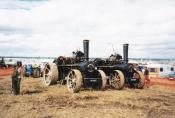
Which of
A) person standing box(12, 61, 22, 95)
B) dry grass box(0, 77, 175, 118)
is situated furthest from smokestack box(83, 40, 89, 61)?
person standing box(12, 61, 22, 95)

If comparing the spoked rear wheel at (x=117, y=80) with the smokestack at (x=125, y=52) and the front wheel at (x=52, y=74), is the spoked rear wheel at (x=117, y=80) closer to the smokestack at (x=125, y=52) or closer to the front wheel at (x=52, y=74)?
the smokestack at (x=125, y=52)

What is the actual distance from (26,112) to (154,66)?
34.5m

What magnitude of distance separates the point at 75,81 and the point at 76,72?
52 cm

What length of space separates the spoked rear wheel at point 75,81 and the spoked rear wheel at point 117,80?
2895mm

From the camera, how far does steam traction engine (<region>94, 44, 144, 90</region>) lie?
2073 centimetres

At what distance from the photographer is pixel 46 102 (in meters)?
14.3

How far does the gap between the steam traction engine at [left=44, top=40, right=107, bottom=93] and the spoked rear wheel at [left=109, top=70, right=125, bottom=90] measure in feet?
3.62

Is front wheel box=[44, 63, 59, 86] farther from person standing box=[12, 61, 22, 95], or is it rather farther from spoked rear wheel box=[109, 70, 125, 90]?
spoked rear wheel box=[109, 70, 125, 90]

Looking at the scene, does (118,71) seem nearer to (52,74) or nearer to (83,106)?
(52,74)

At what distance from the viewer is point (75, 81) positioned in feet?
60.2

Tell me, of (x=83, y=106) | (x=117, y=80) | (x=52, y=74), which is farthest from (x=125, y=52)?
(x=83, y=106)

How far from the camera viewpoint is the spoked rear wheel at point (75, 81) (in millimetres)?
17812

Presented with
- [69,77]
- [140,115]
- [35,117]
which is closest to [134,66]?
[69,77]

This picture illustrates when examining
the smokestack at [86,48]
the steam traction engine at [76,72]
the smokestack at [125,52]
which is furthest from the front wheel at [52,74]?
the smokestack at [125,52]
